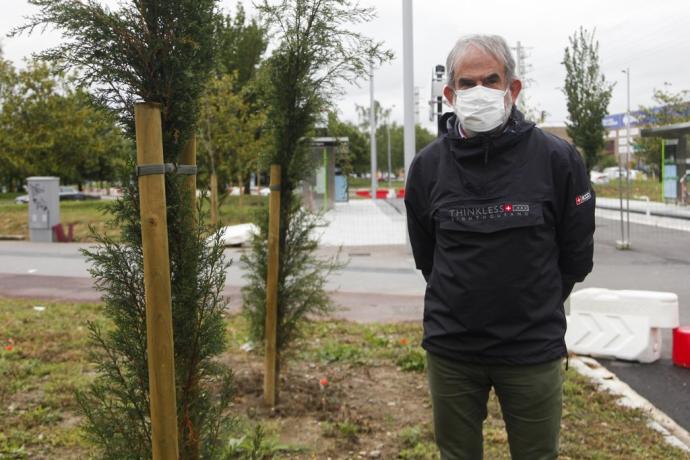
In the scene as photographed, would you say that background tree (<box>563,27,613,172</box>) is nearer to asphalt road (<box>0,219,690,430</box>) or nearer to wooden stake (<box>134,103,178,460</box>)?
asphalt road (<box>0,219,690,430</box>)

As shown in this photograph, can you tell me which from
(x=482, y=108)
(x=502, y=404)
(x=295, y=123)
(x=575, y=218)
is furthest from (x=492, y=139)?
(x=295, y=123)

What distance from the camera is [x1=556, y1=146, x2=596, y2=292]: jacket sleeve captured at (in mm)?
2453

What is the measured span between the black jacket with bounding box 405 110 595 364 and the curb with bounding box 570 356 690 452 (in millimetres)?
2517

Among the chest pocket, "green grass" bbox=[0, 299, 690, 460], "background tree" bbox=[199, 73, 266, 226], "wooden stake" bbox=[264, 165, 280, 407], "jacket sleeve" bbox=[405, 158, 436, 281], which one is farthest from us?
"background tree" bbox=[199, 73, 266, 226]

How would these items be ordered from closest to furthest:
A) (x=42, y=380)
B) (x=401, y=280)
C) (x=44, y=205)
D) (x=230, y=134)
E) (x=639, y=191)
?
→ 1. (x=42, y=380)
2. (x=401, y=280)
3. (x=44, y=205)
4. (x=230, y=134)
5. (x=639, y=191)

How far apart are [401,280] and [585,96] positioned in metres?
12.4

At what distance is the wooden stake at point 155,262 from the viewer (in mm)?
2424

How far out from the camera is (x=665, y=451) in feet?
13.9

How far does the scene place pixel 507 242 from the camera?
2.38m

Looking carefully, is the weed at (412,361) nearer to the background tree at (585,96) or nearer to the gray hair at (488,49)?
the gray hair at (488,49)

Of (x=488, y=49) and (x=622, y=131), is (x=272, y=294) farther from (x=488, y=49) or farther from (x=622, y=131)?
(x=622, y=131)

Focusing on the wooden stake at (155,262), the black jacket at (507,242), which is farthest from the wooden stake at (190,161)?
the black jacket at (507,242)

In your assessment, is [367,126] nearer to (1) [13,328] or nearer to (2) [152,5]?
(1) [13,328]

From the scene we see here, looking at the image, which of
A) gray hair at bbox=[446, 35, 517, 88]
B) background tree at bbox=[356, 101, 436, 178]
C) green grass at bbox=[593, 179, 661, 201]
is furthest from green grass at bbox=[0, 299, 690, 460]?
background tree at bbox=[356, 101, 436, 178]
